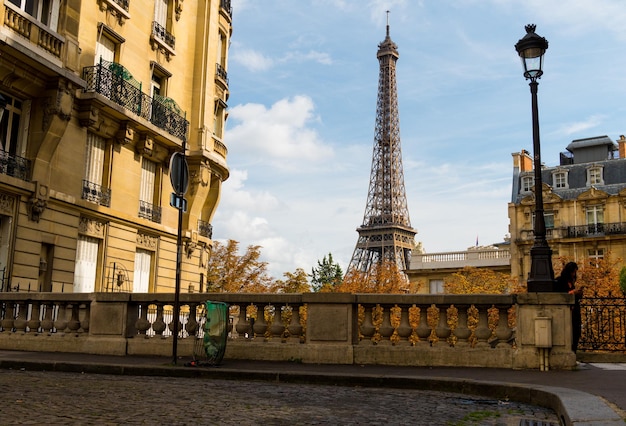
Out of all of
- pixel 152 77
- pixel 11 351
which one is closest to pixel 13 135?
pixel 152 77

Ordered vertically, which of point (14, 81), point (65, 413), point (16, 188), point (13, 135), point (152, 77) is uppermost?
point (152, 77)

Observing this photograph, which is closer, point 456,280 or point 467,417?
point 467,417

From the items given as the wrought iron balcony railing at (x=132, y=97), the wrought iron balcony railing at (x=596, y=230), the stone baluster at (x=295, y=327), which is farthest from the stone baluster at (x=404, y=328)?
the wrought iron balcony railing at (x=596, y=230)

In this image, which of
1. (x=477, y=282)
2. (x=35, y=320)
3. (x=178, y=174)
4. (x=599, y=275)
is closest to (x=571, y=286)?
(x=178, y=174)

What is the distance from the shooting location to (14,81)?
18.9 metres

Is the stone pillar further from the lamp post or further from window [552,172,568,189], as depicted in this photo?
window [552,172,568,189]

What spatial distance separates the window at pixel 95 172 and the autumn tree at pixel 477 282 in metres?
31.8

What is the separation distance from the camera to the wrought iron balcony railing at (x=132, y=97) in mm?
21938

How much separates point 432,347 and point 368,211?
84.7 m

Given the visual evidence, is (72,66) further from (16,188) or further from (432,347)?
(432,347)

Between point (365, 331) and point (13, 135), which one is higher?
point (13, 135)

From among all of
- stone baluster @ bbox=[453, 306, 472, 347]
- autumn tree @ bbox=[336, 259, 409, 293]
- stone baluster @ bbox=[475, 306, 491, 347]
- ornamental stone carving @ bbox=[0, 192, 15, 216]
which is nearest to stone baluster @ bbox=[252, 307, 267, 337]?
stone baluster @ bbox=[453, 306, 472, 347]

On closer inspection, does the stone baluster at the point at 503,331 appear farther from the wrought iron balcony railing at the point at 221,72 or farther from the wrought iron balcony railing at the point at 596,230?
the wrought iron balcony railing at the point at 596,230

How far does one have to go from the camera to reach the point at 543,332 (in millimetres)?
9555
